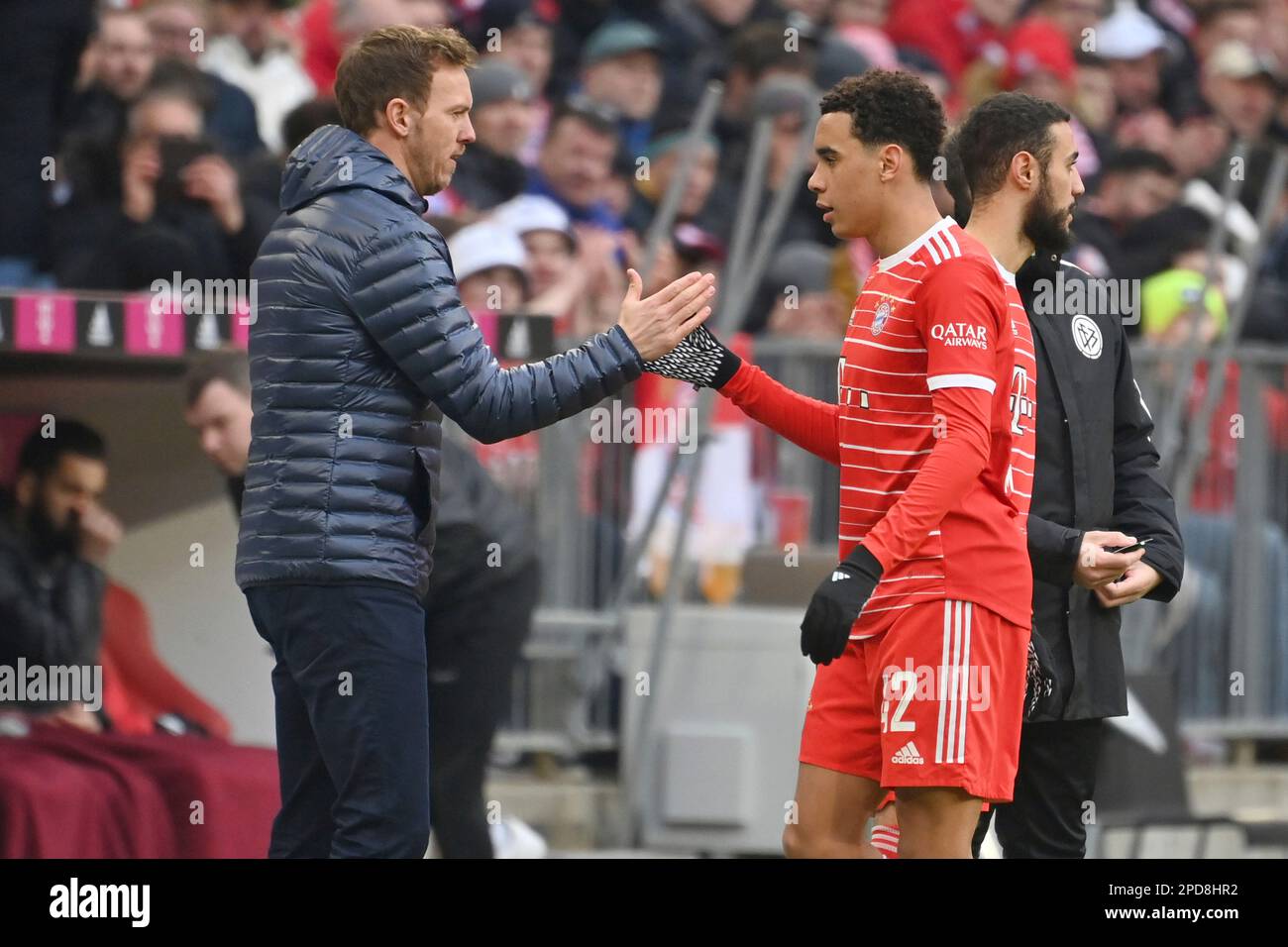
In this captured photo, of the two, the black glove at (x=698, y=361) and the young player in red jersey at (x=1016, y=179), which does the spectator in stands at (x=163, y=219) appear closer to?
the black glove at (x=698, y=361)

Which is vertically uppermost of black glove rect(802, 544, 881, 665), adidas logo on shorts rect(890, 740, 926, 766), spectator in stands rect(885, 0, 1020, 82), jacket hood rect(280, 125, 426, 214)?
spectator in stands rect(885, 0, 1020, 82)

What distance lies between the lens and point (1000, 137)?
484cm

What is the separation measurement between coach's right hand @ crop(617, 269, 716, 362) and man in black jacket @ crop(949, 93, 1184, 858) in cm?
70

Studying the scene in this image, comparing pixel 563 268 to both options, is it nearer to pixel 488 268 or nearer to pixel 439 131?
pixel 488 268

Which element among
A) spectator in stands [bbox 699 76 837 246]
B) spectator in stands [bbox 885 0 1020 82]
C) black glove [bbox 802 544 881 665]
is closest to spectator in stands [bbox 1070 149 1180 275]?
spectator in stands [bbox 885 0 1020 82]

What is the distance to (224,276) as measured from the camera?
310 inches

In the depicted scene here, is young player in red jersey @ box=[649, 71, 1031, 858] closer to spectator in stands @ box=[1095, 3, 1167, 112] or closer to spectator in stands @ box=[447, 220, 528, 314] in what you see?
spectator in stands @ box=[447, 220, 528, 314]

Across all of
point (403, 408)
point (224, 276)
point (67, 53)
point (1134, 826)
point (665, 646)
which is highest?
point (67, 53)

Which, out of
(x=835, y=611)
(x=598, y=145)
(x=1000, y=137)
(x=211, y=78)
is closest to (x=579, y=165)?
(x=598, y=145)

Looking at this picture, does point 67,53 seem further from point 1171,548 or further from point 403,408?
point 1171,548

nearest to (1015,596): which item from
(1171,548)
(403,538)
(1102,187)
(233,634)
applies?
(1171,548)

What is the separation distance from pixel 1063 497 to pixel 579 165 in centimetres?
511

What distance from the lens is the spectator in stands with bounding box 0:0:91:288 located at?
784cm

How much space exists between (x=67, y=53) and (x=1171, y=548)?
494 centimetres
